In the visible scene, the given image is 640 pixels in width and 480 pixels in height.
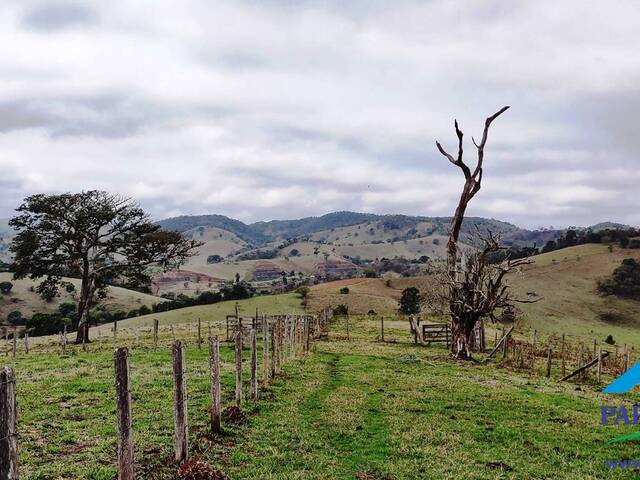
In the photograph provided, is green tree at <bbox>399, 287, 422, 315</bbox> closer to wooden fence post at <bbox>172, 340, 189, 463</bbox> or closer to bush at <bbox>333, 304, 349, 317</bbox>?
bush at <bbox>333, 304, 349, 317</bbox>

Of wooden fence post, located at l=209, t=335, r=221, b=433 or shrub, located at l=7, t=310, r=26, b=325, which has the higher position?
wooden fence post, located at l=209, t=335, r=221, b=433

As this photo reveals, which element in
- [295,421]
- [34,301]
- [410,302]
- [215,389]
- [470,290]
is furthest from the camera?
[34,301]

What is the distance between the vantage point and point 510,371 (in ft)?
96.2

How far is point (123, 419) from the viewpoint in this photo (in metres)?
8.54

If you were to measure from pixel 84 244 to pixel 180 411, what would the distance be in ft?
147

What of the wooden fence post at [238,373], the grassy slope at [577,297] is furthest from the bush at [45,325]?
the grassy slope at [577,297]

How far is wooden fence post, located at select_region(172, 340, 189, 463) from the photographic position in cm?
1046

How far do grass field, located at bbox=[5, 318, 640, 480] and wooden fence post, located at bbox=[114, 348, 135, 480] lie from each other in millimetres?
1187

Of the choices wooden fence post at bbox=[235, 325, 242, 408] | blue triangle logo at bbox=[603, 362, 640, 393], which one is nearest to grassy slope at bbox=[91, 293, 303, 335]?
blue triangle logo at bbox=[603, 362, 640, 393]

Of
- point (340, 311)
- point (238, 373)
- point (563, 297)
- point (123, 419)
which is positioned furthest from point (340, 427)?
point (563, 297)

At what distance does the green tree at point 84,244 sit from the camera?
48500mm

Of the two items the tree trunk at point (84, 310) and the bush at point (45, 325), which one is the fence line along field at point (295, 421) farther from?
the bush at point (45, 325)

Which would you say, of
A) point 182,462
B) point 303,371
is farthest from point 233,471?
point 303,371

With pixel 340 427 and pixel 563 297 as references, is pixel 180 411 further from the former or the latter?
pixel 563 297
